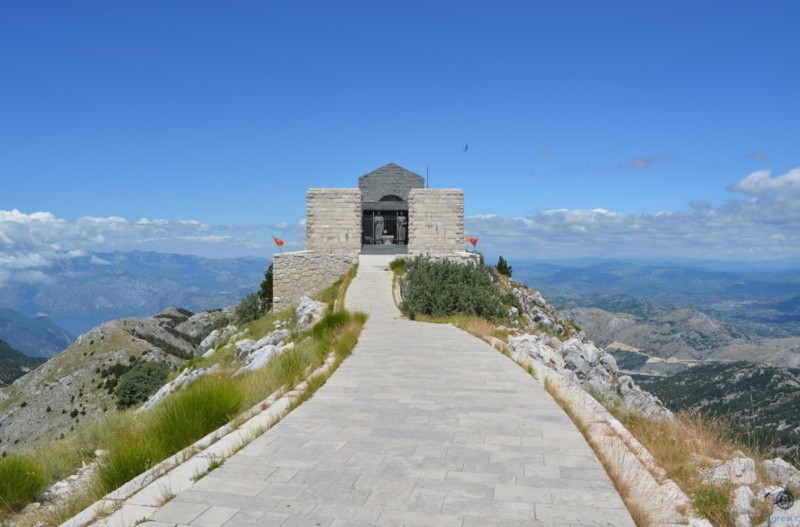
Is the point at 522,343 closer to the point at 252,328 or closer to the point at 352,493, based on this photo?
the point at 352,493

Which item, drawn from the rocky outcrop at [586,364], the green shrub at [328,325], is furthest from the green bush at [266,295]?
the rocky outcrop at [586,364]

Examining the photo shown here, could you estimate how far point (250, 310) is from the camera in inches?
1185

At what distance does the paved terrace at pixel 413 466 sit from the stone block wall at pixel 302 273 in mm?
16162

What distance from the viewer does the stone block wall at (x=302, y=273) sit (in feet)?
79.8

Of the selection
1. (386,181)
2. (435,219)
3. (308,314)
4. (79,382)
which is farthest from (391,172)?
(79,382)

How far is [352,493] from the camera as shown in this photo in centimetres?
429

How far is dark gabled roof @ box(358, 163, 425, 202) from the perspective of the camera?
31984mm

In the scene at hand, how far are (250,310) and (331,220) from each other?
7.95 m

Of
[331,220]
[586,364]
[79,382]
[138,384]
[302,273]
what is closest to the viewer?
[586,364]

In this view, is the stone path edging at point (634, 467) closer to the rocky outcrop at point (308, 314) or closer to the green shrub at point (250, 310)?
the rocky outcrop at point (308, 314)

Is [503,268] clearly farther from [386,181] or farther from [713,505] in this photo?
[713,505]

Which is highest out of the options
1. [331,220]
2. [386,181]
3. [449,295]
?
[386,181]

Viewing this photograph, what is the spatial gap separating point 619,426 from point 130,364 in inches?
2749

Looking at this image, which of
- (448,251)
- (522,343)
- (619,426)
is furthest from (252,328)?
(619,426)
